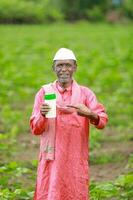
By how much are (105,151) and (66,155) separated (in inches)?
170

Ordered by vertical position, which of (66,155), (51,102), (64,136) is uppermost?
(51,102)

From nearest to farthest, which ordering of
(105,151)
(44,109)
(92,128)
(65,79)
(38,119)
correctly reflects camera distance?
(44,109) < (38,119) < (65,79) < (105,151) < (92,128)

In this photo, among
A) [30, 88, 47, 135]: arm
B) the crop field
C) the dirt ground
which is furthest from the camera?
the dirt ground

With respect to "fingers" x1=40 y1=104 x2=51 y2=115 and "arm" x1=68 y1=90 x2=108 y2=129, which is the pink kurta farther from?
"fingers" x1=40 y1=104 x2=51 y2=115

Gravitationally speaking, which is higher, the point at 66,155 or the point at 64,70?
the point at 64,70

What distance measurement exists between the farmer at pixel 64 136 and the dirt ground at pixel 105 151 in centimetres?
276

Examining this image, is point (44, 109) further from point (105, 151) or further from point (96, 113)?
point (105, 151)

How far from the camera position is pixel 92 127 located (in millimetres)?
10797

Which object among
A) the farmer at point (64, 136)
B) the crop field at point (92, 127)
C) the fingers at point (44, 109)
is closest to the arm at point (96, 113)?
the farmer at point (64, 136)

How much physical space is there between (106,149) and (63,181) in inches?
178

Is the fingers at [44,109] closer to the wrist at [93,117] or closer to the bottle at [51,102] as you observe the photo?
the bottle at [51,102]

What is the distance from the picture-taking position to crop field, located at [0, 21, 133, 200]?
6.77 m

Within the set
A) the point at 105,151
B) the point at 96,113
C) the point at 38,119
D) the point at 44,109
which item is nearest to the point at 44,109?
the point at 44,109

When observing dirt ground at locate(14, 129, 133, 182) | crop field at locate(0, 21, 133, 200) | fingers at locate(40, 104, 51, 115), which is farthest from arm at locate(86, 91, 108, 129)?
dirt ground at locate(14, 129, 133, 182)
